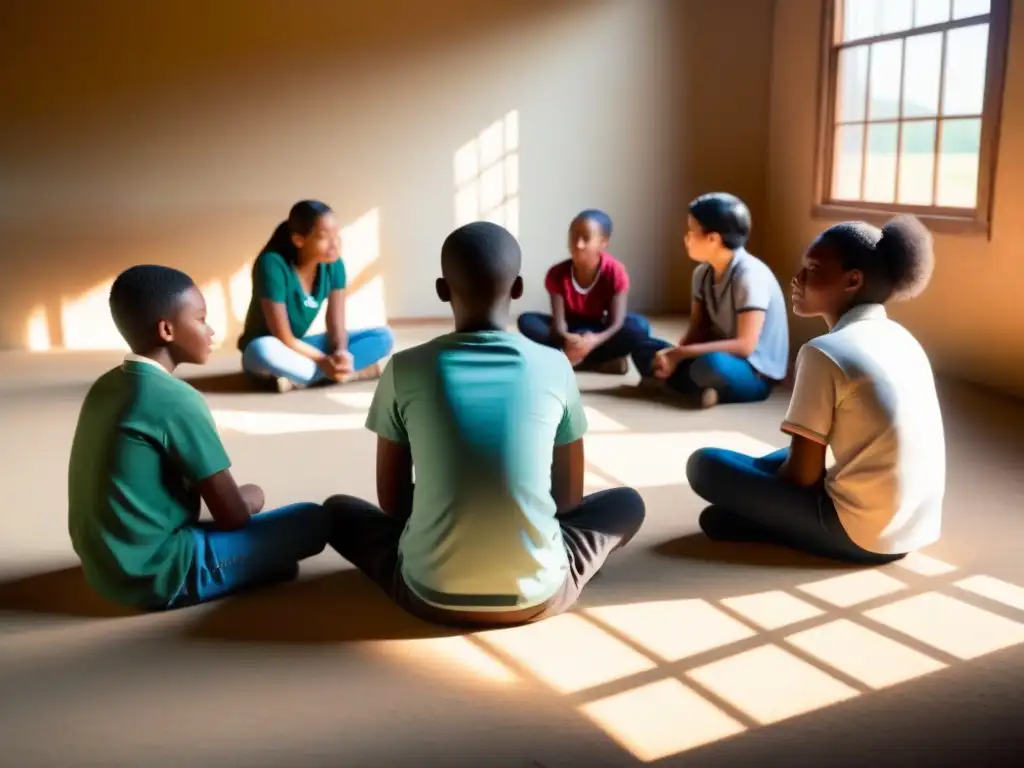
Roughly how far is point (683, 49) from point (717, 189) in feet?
2.96

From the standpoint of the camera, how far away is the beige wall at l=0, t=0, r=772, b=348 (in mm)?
5383

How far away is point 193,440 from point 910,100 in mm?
4331

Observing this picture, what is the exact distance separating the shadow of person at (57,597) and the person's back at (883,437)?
5.17 feet

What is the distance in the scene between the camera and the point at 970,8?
14.0 ft

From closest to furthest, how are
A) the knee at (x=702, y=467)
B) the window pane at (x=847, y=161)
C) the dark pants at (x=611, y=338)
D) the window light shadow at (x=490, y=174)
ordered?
the knee at (x=702, y=467) → the dark pants at (x=611, y=338) → the window pane at (x=847, y=161) → the window light shadow at (x=490, y=174)

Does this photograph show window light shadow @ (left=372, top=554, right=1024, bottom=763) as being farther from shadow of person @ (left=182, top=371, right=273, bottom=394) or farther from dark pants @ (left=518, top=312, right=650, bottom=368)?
shadow of person @ (left=182, top=371, right=273, bottom=394)

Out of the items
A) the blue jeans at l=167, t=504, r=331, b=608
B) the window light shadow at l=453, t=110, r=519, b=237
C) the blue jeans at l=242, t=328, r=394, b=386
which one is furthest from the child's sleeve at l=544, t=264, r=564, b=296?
the blue jeans at l=167, t=504, r=331, b=608

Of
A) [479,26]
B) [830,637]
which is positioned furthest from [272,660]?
[479,26]

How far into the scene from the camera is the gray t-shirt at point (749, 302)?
362 cm

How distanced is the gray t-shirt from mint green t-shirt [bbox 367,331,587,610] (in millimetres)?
1961

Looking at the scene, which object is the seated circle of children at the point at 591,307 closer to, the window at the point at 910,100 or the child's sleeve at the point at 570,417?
the window at the point at 910,100

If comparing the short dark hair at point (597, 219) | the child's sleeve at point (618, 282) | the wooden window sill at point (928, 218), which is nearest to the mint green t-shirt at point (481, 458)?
the short dark hair at point (597, 219)

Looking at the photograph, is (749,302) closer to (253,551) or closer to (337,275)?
(337,275)

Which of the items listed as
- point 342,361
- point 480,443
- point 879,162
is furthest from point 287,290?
point 879,162
